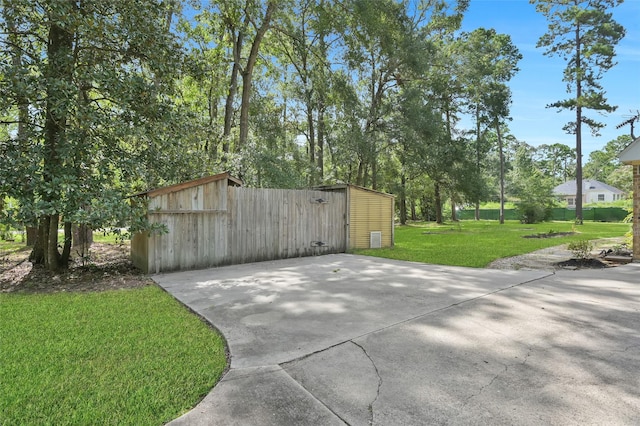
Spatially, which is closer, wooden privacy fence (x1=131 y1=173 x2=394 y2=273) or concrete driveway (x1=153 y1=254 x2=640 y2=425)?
concrete driveway (x1=153 y1=254 x2=640 y2=425)

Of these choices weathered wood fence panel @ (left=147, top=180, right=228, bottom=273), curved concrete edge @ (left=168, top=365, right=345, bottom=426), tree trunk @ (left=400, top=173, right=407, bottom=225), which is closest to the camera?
curved concrete edge @ (left=168, top=365, right=345, bottom=426)

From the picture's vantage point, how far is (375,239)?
9.92 metres

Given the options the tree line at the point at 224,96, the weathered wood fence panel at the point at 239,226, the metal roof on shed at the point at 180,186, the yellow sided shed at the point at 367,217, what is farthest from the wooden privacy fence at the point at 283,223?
the tree line at the point at 224,96

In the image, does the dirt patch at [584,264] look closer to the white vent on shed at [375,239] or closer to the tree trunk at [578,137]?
the white vent on shed at [375,239]

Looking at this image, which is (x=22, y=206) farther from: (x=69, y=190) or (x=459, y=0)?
(x=459, y=0)

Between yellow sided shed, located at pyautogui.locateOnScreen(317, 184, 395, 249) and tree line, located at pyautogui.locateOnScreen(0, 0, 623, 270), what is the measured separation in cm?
304

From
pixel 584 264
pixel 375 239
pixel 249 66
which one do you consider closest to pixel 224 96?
pixel 249 66

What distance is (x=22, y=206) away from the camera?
4.66 meters

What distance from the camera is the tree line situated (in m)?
5.19

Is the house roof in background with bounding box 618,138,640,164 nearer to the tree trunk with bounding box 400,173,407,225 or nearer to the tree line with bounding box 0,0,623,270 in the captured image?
the tree line with bounding box 0,0,623,270

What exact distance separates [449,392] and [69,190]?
5.59 meters

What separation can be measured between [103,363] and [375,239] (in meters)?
8.16

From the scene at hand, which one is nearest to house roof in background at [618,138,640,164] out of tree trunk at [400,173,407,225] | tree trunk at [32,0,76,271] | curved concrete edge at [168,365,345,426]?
curved concrete edge at [168,365,345,426]

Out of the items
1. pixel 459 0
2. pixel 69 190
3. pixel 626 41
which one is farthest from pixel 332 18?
pixel 626 41
